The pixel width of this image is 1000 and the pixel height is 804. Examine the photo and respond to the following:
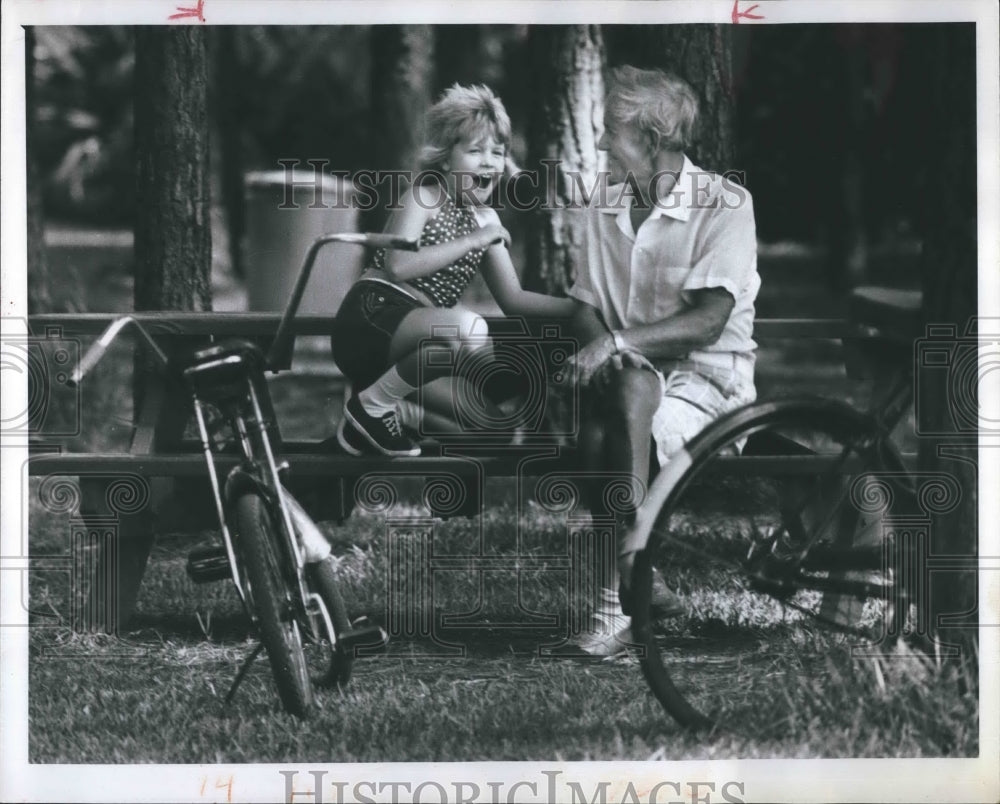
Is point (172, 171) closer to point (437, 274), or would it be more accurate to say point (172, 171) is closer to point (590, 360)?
point (437, 274)

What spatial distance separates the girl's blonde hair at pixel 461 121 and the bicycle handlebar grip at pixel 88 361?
1095 millimetres

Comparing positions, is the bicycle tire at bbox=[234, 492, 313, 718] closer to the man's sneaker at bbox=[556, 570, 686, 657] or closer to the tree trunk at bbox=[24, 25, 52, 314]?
the man's sneaker at bbox=[556, 570, 686, 657]

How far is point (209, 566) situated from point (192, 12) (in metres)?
1.62

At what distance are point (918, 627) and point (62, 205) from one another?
2.85 meters

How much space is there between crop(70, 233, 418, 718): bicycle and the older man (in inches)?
24.8

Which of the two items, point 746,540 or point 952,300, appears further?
point 746,540

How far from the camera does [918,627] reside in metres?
5.79

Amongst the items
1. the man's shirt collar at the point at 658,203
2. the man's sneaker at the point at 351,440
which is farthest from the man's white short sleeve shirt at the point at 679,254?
the man's sneaker at the point at 351,440

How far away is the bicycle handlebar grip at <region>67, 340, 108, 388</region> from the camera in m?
5.78

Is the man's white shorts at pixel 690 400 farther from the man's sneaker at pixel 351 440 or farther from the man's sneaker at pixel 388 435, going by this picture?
the man's sneaker at pixel 351 440

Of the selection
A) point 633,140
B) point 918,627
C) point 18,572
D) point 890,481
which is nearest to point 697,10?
point 633,140

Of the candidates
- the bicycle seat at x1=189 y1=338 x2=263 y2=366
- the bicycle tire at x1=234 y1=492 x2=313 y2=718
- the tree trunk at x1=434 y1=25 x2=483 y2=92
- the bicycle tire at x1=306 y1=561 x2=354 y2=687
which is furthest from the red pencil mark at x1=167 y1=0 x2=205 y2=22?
the bicycle tire at x1=306 y1=561 x2=354 y2=687

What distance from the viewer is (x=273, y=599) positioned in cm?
570

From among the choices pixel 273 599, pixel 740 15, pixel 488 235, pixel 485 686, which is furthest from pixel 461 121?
pixel 485 686
